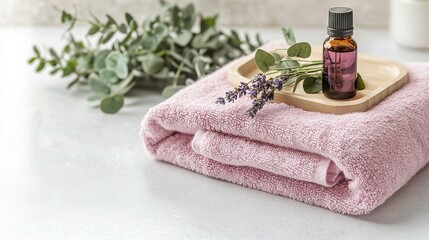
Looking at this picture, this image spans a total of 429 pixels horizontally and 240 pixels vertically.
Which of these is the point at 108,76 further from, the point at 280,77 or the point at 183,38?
the point at 280,77

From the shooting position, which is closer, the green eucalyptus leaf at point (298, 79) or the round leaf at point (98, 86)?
the green eucalyptus leaf at point (298, 79)

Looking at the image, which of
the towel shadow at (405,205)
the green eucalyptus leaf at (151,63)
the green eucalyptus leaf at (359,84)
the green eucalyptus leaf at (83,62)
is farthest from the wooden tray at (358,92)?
the green eucalyptus leaf at (83,62)

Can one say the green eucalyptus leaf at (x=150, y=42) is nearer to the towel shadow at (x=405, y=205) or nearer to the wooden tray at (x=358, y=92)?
the wooden tray at (x=358, y=92)

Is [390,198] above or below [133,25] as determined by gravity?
below

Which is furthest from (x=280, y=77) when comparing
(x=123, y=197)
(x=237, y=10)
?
(x=237, y=10)

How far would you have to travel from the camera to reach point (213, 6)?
71.6 inches

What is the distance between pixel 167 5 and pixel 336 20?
52 centimetres

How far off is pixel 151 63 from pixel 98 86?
0.10 metres

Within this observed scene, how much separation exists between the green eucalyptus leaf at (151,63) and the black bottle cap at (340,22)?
1.51 ft

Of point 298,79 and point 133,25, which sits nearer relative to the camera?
point 298,79

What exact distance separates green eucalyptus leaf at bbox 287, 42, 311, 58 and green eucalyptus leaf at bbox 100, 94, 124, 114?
0.36m

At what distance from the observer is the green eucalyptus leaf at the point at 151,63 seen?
4.94 ft

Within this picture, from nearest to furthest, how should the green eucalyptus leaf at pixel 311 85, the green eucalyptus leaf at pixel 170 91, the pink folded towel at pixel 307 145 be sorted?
the pink folded towel at pixel 307 145 < the green eucalyptus leaf at pixel 311 85 < the green eucalyptus leaf at pixel 170 91

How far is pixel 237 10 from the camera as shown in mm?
1814
